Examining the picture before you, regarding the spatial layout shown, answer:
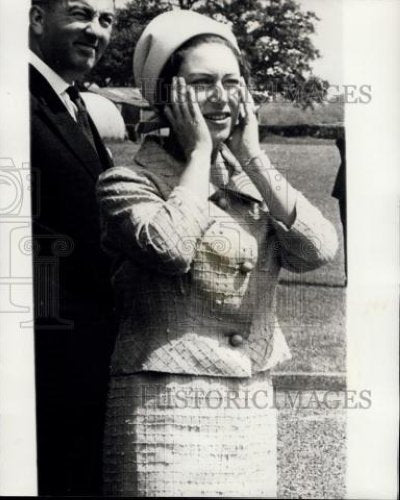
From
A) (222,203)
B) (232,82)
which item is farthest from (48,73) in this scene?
(222,203)

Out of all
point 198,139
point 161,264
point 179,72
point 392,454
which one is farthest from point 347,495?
point 179,72

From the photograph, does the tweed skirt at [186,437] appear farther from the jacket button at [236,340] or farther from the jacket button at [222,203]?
the jacket button at [222,203]

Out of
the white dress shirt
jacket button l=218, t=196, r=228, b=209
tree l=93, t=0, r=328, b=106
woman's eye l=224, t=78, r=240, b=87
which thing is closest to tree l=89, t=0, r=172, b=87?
tree l=93, t=0, r=328, b=106

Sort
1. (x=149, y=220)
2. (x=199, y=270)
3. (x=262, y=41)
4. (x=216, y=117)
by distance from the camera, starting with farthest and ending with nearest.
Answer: (x=262, y=41) < (x=216, y=117) < (x=199, y=270) < (x=149, y=220)

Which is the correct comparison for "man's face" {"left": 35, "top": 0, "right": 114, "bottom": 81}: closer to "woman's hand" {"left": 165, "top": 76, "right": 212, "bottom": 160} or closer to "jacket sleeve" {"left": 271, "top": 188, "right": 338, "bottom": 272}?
"woman's hand" {"left": 165, "top": 76, "right": 212, "bottom": 160}

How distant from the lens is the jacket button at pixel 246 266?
3.61 m

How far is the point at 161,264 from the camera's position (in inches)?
139

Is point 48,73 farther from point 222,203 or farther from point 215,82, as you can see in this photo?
point 222,203

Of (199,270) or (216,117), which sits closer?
(199,270)

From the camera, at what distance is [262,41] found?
3863 millimetres

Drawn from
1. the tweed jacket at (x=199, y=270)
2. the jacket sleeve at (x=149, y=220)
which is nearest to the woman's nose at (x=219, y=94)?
the tweed jacket at (x=199, y=270)

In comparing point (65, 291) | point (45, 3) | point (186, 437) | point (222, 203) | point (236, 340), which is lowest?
point (186, 437)

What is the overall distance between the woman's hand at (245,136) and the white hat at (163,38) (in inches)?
8.0

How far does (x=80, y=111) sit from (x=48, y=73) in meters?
0.17
